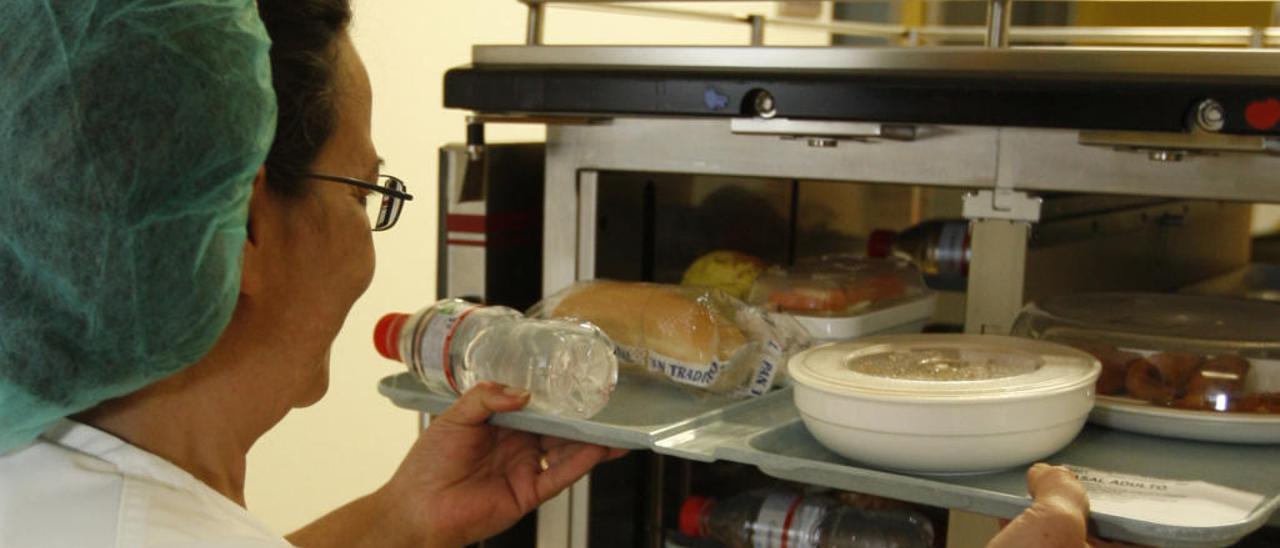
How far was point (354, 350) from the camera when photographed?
2.23 metres

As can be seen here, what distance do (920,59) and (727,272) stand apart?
0.35 meters

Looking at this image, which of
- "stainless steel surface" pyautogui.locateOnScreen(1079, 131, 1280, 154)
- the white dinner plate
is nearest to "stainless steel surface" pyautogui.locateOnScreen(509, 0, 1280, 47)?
"stainless steel surface" pyautogui.locateOnScreen(1079, 131, 1280, 154)

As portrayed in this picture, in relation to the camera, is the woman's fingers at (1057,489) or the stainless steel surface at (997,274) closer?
the woman's fingers at (1057,489)

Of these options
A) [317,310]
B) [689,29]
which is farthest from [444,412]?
[689,29]

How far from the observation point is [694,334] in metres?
1.15

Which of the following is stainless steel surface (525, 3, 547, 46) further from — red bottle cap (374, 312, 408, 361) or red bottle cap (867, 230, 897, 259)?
red bottle cap (867, 230, 897, 259)

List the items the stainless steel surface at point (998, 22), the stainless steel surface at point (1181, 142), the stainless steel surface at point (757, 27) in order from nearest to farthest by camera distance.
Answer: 1. the stainless steel surface at point (1181, 142)
2. the stainless steel surface at point (998, 22)
3. the stainless steel surface at point (757, 27)

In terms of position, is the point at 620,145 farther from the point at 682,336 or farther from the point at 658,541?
the point at 658,541

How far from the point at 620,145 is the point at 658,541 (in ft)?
1.41

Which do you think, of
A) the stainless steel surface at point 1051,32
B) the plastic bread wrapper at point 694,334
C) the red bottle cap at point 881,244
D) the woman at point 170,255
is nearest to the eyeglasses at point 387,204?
the woman at point 170,255

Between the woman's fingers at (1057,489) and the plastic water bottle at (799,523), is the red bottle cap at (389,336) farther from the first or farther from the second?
the woman's fingers at (1057,489)

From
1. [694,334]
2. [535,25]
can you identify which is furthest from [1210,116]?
[535,25]

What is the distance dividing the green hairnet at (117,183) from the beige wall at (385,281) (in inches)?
52.4

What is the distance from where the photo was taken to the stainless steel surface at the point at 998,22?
1.12 metres
